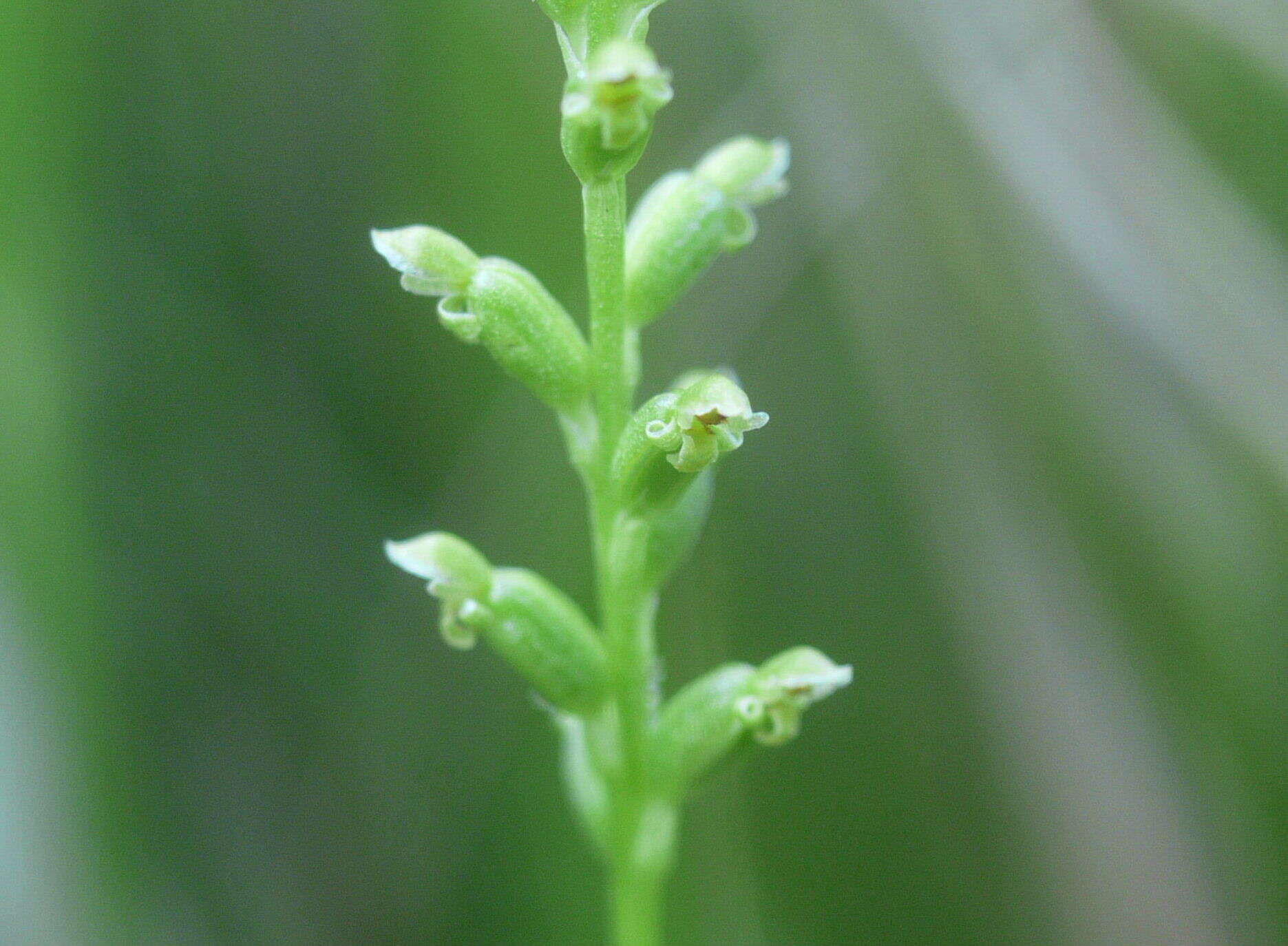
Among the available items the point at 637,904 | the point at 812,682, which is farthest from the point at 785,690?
the point at 637,904

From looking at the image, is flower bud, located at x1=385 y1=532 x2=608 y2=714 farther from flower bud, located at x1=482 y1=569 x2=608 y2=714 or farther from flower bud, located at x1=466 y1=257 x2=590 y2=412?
flower bud, located at x1=466 y1=257 x2=590 y2=412

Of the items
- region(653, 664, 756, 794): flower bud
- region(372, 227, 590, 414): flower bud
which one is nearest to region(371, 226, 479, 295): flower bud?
region(372, 227, 590, 414): flower bud

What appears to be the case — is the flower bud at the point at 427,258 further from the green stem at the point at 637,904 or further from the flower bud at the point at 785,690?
the green stem at the point at 637,904

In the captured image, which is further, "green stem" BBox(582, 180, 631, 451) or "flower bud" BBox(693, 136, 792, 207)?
"flower bud" BBox(693, 136, 792, 207)

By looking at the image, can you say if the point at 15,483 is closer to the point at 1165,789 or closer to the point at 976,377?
the point at 976,377

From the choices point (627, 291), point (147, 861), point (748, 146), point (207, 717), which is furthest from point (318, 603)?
point (748, 146)

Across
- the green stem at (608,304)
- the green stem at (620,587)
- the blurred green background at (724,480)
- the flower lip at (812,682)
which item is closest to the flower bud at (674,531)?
the green stem at (620,587)
